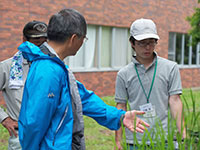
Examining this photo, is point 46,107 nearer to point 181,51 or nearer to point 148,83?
point 148,83

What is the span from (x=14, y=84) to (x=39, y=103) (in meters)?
1.04

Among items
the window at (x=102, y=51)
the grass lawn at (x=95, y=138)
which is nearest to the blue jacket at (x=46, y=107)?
the grass lawn at (x=95, y=138)

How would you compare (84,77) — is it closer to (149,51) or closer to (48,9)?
(48,9)

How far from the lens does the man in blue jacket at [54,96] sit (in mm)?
1812

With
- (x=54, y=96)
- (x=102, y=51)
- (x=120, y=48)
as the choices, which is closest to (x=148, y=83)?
(x=54, y=96)

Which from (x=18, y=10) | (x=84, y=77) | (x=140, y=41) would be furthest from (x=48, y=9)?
(x=140, y=41)

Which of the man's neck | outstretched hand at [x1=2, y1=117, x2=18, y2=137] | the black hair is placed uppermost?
the black hair

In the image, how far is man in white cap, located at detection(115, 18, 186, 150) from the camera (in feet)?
8.84

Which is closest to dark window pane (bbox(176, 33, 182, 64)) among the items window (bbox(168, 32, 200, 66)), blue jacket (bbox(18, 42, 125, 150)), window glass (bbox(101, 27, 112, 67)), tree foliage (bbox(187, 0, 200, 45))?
window (bbox(168, 32, 200, 66))

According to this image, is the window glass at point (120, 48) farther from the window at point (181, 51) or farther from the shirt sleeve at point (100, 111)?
the shirt sleeve at point (100, 111)

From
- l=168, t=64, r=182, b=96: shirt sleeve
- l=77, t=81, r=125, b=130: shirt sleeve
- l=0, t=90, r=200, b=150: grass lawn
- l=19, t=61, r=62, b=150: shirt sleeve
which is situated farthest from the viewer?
l=0, t=90, r=200, b=150: grass lawn

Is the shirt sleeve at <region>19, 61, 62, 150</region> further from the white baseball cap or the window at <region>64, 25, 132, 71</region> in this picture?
the window at <region>64, 25, 132, 71</region>

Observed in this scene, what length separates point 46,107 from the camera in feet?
5.94

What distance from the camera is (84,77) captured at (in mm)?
11758
